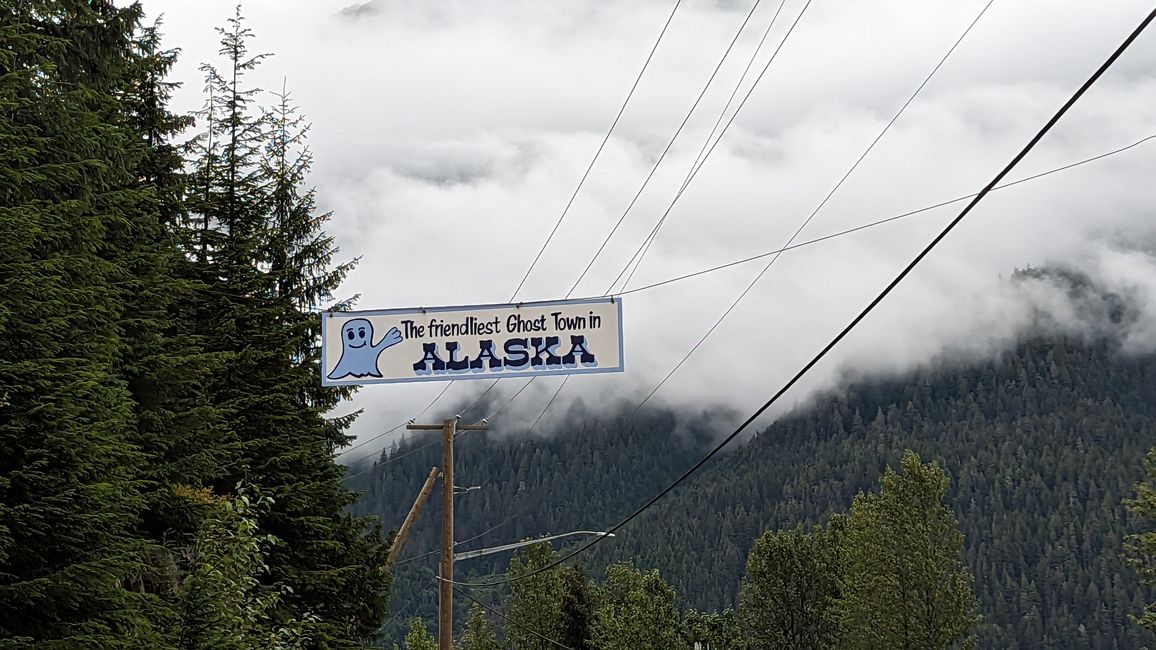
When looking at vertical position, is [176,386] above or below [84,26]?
below

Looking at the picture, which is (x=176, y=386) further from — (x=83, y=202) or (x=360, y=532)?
(x=360, y=532)

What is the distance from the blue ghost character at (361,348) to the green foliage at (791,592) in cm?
4935

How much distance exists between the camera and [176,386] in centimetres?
1755

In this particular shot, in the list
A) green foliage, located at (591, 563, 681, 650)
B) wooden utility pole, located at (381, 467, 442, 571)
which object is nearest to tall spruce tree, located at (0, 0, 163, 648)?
wooden utility pole, located at (381, 467, 442, 571)

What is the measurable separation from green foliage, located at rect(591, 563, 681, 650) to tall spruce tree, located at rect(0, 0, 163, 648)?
46.3 m

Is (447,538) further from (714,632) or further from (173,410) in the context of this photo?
(714,632)

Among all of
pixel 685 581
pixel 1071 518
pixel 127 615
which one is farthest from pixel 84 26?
pixel 1071 518

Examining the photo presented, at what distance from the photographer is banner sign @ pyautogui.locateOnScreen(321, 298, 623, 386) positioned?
Result: 14.2 metres

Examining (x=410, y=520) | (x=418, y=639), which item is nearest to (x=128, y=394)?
(x=410, y=520)

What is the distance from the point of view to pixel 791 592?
6156 cm

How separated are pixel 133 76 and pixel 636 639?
155ft

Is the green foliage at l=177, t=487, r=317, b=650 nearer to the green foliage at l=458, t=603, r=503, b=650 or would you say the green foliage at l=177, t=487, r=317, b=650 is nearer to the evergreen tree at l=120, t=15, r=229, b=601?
the evergreen tree at l=120, t=15, r=229, b=601

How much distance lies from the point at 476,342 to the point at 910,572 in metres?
35.6

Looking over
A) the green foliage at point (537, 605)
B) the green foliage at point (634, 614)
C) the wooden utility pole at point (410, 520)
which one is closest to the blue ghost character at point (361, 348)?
the wooden utility pole at point (410, 520)
